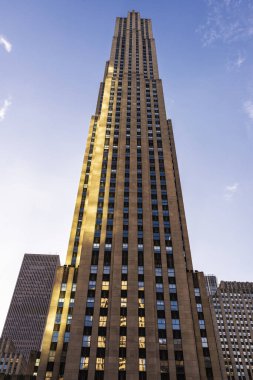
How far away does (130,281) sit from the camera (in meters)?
70.2

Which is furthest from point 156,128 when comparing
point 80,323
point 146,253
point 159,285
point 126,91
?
point 80,323

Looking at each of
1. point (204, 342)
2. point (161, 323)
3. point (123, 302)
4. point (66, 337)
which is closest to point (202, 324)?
point (204, 342)

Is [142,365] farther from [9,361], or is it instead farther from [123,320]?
[9,361]

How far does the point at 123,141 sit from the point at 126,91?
2937 cm

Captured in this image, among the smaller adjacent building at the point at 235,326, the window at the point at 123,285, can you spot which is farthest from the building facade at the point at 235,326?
the window at the point at 123,285

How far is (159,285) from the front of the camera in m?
71.8

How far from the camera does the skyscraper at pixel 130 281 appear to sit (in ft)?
196

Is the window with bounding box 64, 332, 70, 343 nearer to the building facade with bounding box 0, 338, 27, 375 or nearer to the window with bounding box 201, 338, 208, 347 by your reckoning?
the window with bounding box 201, 338, 208, 347

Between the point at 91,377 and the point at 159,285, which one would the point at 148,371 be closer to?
the point at 91,377

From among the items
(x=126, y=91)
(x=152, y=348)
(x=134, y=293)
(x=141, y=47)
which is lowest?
(x=152, y=348)

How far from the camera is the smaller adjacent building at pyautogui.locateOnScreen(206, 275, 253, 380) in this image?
142 m

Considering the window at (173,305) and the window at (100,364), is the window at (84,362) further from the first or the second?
the window at (173,305)

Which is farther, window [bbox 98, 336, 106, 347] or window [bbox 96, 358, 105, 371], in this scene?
window [bbox 98, 336, 106, 347]

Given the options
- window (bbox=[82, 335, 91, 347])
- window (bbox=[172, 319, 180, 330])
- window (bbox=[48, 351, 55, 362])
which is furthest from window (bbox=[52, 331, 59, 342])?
window (bbox=[172, 319, 180, 330])
